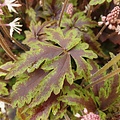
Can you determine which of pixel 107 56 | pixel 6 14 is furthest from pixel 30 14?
pixel 107 56

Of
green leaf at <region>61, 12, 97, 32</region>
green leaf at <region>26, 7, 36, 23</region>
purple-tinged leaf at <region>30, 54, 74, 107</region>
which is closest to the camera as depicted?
purple-tinged leaf at <region>30, 54, 74, 107</region>

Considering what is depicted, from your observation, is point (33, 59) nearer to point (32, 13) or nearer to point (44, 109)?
point (44, 109)

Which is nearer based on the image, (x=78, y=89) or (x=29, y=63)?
(x=29, y=63)

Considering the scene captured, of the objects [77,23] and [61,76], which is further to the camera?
[77,23]

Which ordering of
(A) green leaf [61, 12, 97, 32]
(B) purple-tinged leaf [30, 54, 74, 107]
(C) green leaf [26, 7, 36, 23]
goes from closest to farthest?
1. (B) purple-tinged leaf [30, 54, 74, 107]
2. (A) green leaf [61, 12, 97, 32]
3. (C) green leaf [26, 7, 36, 23]

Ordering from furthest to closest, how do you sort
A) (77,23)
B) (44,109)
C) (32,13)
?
(32,13)
(77,23)
(44,109)

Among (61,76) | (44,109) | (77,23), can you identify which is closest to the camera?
(61,76)

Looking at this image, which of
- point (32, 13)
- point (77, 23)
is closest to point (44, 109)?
point (77, 23)

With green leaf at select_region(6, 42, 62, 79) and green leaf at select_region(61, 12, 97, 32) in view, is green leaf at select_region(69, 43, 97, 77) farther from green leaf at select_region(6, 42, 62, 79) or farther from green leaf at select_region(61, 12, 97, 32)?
green leaf at select_region(61, 12, 97, 32)

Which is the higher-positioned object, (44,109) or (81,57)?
(81,57)

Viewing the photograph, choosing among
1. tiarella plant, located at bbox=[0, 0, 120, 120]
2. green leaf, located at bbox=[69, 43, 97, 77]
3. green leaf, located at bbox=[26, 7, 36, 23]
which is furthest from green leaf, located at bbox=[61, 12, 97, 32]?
green leaf, located at bbox=[69, 43, 97, 77]

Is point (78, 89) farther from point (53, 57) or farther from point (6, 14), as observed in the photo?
point (6, 14)
